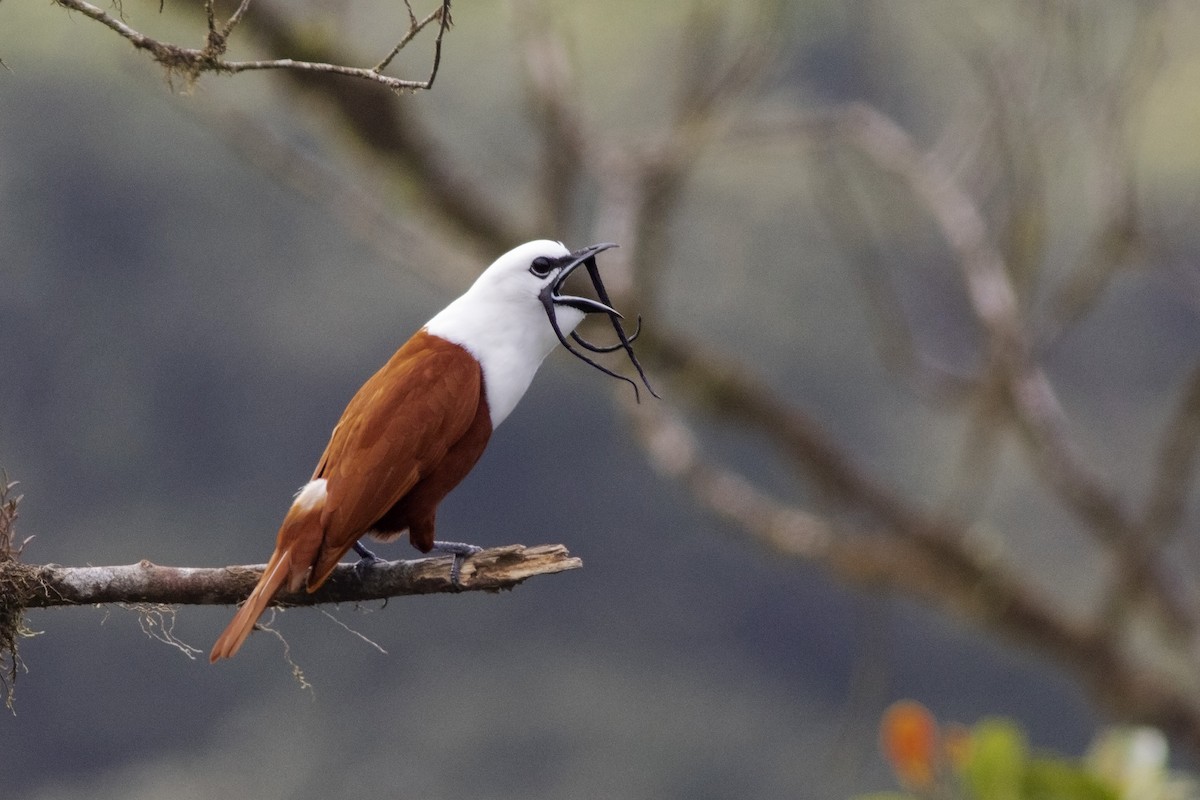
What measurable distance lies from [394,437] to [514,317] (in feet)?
0.45

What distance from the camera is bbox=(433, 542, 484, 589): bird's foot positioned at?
1133 millimetres

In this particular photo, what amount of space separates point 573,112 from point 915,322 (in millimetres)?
2664

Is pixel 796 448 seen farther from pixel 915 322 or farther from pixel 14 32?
pixel 14 32

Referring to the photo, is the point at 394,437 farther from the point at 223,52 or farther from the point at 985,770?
the point at 985,770

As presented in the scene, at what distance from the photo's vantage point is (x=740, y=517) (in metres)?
4.02

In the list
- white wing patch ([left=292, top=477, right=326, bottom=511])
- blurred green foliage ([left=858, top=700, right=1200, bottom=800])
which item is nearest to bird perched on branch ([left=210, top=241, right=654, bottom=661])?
white wing patch ([left=292, top=477, right=326, bottom=511])

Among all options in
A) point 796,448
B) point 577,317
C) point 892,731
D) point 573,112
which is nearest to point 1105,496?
point 796,448

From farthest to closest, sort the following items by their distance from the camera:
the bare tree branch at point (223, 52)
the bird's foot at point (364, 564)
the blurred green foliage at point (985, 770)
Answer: the blurred green foliage at point (985, 770)
the bird's foot at point (364, 564)
the bare tree branch at point (223, 52)

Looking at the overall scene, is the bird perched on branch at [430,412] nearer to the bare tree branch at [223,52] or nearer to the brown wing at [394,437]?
the brown wing at [394,437]

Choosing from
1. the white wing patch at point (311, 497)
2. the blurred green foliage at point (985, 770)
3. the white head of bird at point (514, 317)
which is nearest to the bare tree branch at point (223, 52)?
the white head of bird at point (514, 317)

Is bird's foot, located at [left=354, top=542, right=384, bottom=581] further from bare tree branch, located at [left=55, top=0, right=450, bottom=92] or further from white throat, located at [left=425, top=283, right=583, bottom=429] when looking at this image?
bare tree branch, located at [left=55, top=0, right=450, bottom=92]

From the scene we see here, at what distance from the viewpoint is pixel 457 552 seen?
1154mm

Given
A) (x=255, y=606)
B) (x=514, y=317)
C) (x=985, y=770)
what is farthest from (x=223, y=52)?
(x=985, y=770)

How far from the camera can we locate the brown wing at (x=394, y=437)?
1.06 m
